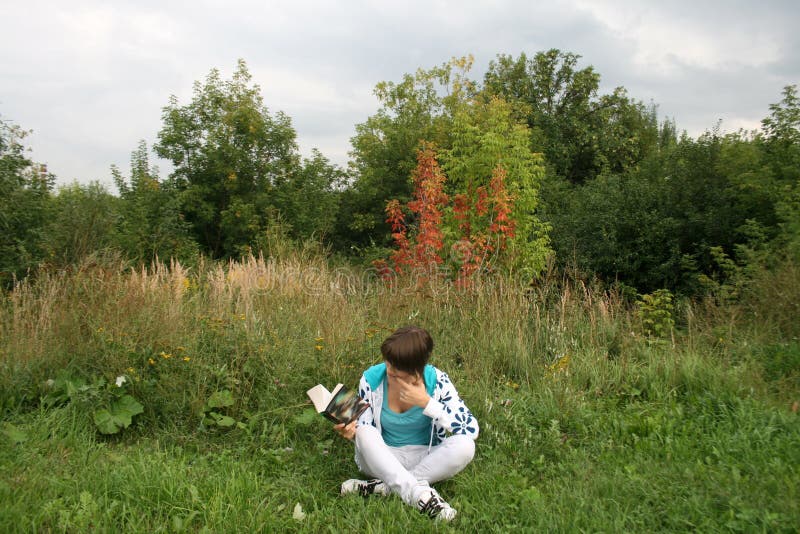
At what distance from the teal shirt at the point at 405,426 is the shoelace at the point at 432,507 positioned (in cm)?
54

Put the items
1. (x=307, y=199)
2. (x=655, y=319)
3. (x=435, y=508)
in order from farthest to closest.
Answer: (x=307, y=199)
(x=655, y=319)
(x=435, y=508)

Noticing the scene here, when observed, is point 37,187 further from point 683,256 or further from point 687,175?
point 687,175

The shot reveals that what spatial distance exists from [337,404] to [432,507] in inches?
30.8

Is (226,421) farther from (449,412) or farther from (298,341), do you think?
(449,412)

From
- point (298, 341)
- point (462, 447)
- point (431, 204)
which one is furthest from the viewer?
point (431, 204)

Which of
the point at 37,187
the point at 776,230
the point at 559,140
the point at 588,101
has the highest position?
the point at 588,101

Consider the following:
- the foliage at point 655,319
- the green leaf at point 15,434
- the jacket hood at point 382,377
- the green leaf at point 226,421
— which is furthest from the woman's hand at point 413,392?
the foliage at point 655,319

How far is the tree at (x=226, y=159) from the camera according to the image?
12.8m

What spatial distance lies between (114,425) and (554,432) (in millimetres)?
2967

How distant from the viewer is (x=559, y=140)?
2120cm

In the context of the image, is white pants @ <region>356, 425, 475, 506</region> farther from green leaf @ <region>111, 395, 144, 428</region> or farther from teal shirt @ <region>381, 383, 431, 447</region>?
green leaf @ <region>111, 395, 144, 428</region>

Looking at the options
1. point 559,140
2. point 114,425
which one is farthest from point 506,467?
point 559,140

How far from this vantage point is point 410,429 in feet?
11.3

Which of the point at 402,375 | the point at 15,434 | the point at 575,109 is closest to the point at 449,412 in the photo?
the point at 402,375
